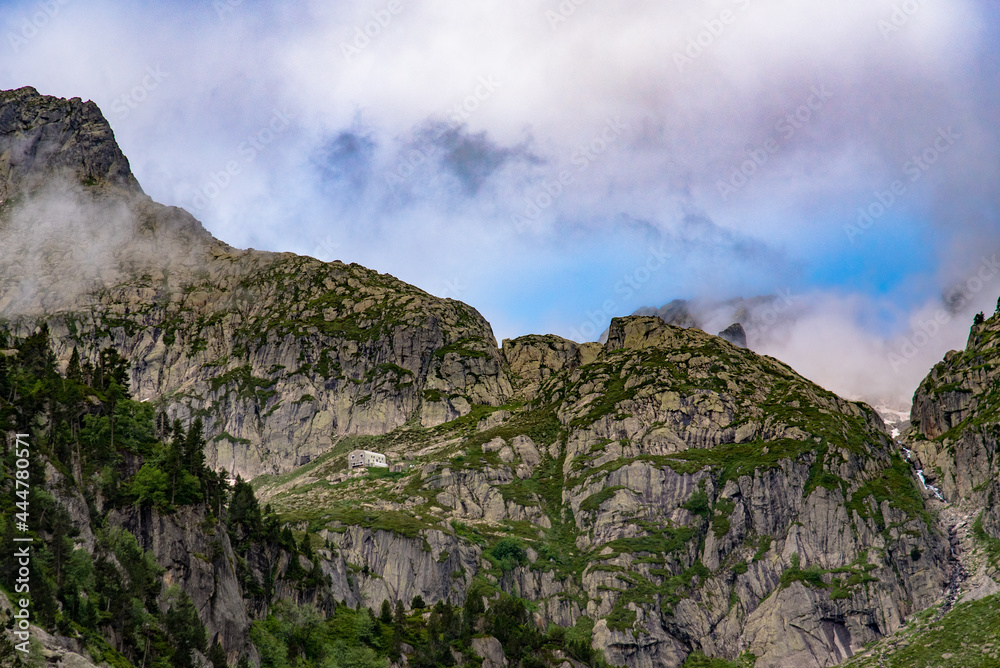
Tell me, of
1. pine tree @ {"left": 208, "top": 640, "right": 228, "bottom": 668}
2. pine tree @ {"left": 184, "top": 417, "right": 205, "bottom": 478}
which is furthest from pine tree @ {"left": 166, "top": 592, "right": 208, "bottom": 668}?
pine tree @ {"left": 184, "top": 417, "right": 205, "bottom": 478}

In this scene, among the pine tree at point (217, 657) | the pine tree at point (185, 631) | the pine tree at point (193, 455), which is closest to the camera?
the pine tree at point (185, 631)

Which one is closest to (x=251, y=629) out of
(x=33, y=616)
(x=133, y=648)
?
(x=133, y=648)

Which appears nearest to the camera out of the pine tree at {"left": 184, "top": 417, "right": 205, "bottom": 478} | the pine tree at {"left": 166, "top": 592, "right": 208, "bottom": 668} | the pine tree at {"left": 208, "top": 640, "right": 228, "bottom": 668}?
the pine tree at {"left": 166, "top": 592, "right": 208, "bottom": 668}

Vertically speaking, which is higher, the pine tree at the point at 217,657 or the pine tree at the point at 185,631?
the pine tree at the point at 185,631

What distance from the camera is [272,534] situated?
172375 millimetres

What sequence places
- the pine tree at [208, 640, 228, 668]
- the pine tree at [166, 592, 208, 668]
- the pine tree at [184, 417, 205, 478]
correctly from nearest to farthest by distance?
the pine tree at [166, 592, 208, 668], the pine tree at [208, 640, 228, 668], the pine tree at [184, 417, 205, 478]

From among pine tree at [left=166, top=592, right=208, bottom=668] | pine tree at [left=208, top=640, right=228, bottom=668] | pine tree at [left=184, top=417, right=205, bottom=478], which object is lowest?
pine tree at [left=208, top=640, right=228, bottom=668]

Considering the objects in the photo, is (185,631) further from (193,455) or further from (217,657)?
(193,455)

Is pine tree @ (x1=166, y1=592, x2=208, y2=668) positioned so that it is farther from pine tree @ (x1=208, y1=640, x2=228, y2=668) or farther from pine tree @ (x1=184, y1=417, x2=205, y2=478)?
pine tree @ (x1=184, y1=417, x2=205, y2=478)

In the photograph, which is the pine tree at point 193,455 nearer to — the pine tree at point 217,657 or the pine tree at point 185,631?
the pine tree at point 185,631

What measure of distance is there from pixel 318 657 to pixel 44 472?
5532cm

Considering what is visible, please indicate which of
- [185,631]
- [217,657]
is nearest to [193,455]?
[217,657]

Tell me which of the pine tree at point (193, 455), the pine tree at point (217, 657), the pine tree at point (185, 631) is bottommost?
the pine tree at point (217, 657)

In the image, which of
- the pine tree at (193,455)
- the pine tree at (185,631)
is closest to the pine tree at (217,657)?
the pine tree at (185,631)
